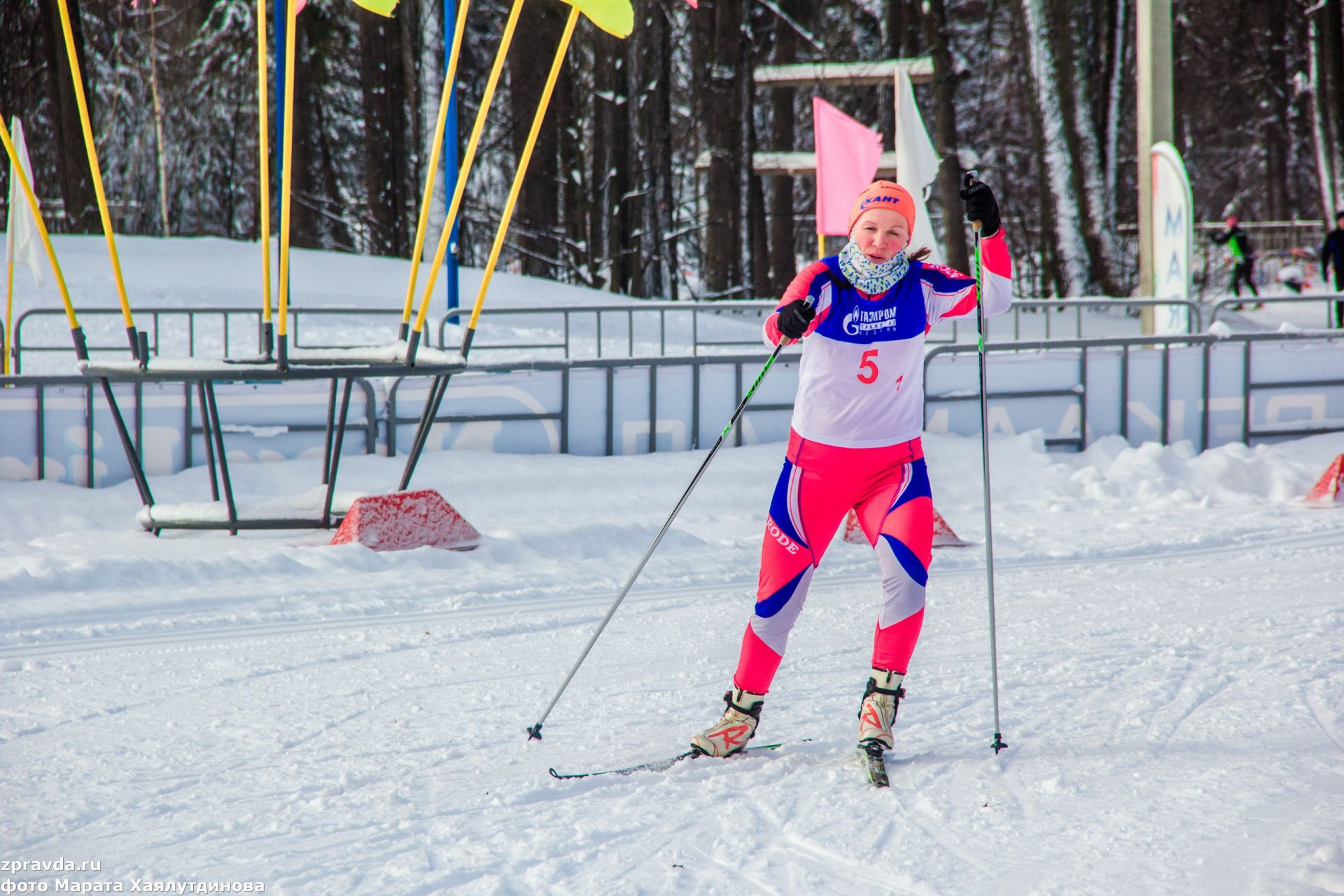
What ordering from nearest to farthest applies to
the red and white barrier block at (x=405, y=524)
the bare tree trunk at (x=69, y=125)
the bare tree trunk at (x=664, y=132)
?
the red and white barrier block at (x=405, y=524) → the bare tree trunk at (x=69, y=125) → the bare tree trunk at (x=664, y=132)

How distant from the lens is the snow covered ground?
298 cm

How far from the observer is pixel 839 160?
10750 mm

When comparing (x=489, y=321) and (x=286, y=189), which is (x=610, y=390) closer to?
(x=286, y=189)

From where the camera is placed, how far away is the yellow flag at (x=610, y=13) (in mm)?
5867

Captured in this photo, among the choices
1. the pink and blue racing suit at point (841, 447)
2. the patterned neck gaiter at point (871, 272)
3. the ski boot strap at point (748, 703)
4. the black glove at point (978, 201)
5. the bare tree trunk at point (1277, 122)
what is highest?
the bare tree trunk at point (1277, 122)

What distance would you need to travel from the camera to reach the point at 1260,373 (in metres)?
10.3

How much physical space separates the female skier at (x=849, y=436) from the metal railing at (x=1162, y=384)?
580 centimetres

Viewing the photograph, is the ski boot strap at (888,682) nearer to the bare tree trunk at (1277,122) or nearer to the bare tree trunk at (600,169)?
the bare tree trunk at (600,169)

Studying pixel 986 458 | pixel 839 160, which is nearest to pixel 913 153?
pixel 839 160

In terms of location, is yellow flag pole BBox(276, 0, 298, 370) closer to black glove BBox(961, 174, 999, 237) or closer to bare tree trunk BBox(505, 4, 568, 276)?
black glove BBox(961, 174, 999, 237)

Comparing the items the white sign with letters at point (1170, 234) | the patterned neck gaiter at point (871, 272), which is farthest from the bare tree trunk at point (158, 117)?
the patterned neck gaiter at point (871, 272)

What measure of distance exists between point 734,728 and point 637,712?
1.82 ft

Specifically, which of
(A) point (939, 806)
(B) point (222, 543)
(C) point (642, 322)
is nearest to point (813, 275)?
(A) point (939, 806)

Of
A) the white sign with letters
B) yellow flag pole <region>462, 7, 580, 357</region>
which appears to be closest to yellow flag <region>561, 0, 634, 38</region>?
yellow flag pole <region>462, 7, 580, 357</region>
